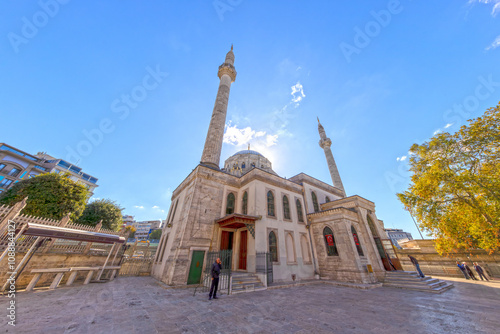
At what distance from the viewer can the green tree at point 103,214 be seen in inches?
837

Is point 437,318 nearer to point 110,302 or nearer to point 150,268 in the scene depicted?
point 110,302

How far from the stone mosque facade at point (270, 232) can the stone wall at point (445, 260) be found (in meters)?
7.08

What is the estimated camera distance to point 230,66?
81.5 feet

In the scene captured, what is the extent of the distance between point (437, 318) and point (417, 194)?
1018cm

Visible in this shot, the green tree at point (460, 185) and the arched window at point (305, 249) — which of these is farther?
the arched window at point (305, 249)

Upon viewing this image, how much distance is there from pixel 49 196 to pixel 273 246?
2049cm

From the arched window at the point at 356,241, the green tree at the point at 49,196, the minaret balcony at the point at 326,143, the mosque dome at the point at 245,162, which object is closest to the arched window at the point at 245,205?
the arched window at the point at 356,241

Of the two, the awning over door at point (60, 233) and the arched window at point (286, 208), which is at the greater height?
the arched window at point (286, 208)

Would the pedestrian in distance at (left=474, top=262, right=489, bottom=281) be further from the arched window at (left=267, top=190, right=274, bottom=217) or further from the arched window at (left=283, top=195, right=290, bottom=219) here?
the arched window at (left=267, top=190, right=274, bottom=217)

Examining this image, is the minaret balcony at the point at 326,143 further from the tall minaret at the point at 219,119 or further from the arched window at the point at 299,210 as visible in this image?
the arched window at the point at 299,210

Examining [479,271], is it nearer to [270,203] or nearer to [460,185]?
[460,185]

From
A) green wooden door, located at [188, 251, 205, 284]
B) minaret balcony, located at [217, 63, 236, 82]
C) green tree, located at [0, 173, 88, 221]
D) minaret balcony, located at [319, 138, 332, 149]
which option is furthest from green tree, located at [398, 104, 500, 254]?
green tree, located at [0, 173, 88, 221]

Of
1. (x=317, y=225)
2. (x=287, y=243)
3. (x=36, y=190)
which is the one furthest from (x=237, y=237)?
(x=36, y=190)

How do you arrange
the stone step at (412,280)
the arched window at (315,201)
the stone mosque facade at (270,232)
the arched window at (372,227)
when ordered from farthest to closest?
the arched window at (315,201) → the arched window at (372,227) → the stone mosque facade at (270,232) → the stone step at (412,280)
